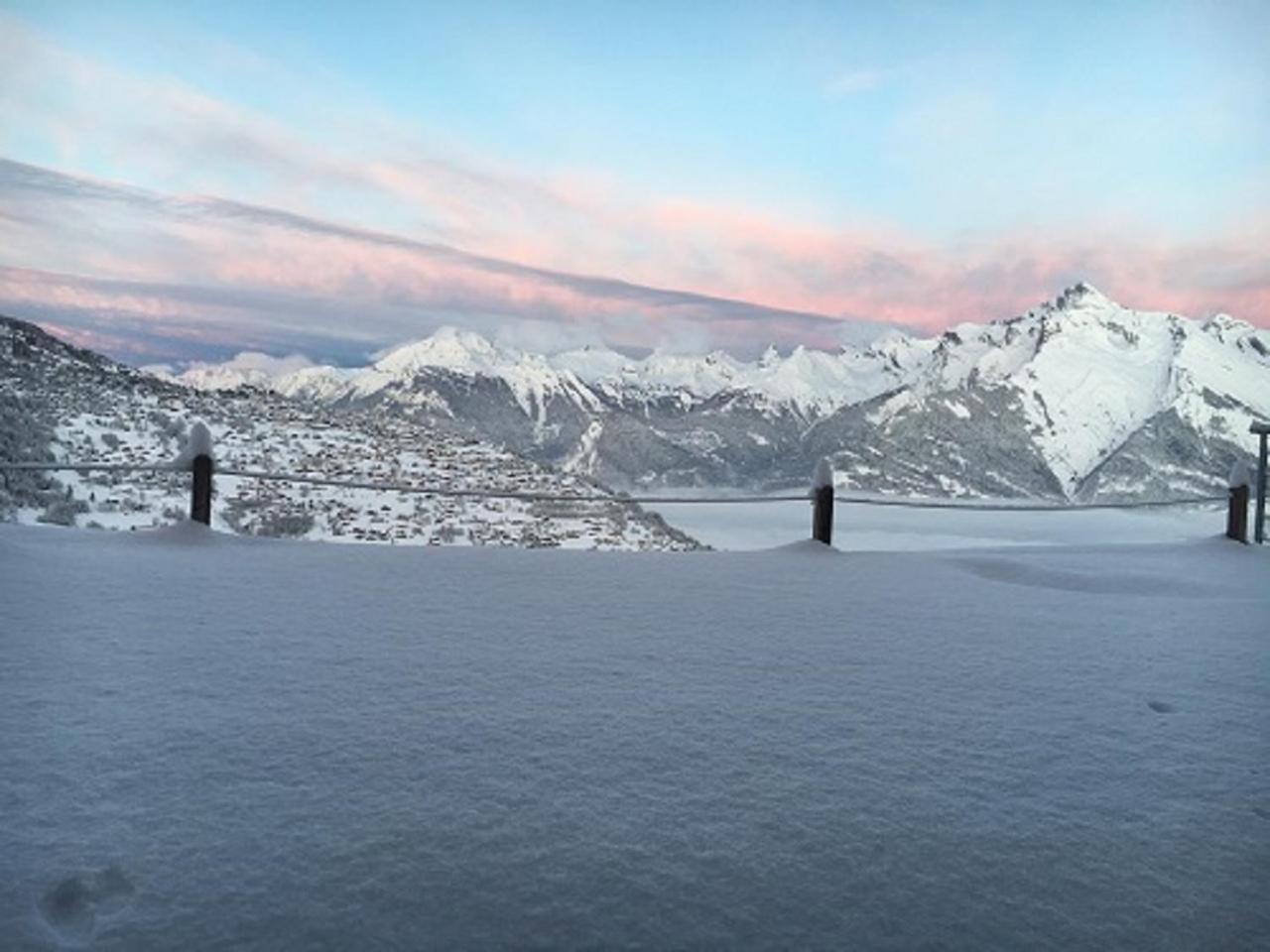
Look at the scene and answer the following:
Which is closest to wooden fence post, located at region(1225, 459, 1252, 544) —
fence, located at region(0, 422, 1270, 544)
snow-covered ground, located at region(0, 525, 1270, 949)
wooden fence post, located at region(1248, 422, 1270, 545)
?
fence, located at region(0, 422, 1270, 544)

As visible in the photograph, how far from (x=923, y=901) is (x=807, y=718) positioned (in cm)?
154

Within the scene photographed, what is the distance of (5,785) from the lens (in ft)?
9.82

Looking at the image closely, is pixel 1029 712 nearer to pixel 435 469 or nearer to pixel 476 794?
pixel 476 794

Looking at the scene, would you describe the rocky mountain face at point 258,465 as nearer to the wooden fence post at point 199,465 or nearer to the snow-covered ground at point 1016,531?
the snow-covered ground at point 1016,531

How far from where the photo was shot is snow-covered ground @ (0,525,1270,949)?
2410mm

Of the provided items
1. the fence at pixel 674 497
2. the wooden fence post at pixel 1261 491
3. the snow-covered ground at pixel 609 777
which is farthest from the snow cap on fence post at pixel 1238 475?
the snow-covered ground at pixel 609 777

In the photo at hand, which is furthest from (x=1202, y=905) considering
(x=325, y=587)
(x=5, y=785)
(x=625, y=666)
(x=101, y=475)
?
(x=101, y=475)

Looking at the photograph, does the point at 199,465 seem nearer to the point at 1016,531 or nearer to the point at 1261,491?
the point at 1261,491

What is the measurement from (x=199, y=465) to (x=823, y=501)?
7.62 m

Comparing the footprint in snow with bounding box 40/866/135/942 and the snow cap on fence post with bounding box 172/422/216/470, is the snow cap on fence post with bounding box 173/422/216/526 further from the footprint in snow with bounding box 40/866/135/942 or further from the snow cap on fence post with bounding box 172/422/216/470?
the footprint in snow with bounding box 40/866/135/942

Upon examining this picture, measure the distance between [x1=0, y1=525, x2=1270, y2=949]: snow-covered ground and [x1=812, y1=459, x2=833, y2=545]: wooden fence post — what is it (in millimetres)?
4724

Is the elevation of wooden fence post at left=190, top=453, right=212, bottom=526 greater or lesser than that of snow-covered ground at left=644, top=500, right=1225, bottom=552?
greater

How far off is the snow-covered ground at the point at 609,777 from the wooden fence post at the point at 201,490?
3.53 metres

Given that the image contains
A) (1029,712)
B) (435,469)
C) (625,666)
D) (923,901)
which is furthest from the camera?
(435,469)
